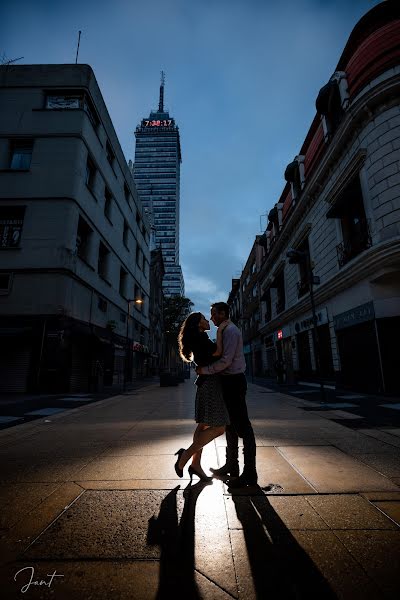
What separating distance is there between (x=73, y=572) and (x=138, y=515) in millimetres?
719

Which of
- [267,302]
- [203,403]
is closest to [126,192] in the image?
[267,302]

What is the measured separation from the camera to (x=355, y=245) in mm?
12484

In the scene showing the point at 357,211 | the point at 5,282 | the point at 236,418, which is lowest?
the point at 236,418

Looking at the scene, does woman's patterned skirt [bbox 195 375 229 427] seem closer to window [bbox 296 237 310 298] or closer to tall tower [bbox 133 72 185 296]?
window [bbox 296 237 310 298]

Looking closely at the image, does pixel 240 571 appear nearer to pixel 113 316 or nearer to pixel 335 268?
pixel 335 268

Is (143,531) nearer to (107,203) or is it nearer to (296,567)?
(296,567)

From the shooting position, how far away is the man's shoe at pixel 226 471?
308cm

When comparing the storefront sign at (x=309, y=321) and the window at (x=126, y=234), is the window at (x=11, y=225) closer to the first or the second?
the window at (x=126, y=234)

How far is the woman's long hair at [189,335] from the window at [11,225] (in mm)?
14748

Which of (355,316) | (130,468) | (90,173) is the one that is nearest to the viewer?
(130,468)

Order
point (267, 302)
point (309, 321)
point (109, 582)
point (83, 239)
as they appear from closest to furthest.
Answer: point (109, 582)
point (83, 239)
point (309, 321)
point (267, 302)

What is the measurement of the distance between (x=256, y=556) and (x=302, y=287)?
18.3 meters

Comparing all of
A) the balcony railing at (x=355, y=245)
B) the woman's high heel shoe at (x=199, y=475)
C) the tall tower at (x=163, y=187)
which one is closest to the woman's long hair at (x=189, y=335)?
the woman's high heel shoe at (x=199, y=475)

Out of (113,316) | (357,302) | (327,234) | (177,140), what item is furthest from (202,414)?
(177,140)
